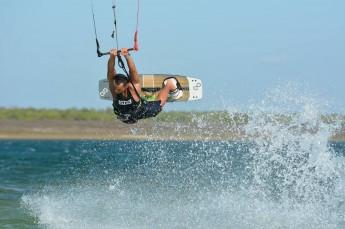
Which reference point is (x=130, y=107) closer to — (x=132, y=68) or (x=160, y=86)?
(x=132, y=68)

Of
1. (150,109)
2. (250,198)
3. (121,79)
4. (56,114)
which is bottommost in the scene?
(56,114)

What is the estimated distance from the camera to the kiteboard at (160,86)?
14.1 meters

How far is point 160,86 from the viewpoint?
14.0 m

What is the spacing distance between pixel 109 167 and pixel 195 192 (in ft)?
38.1

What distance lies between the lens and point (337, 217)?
1279 centimetres

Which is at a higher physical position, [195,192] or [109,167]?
[195,192]

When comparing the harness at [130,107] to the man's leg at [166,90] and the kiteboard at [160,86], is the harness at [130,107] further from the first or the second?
the kiteboard at [160,86]

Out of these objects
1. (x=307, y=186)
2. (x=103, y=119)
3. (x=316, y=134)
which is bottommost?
(x=103, y=119)

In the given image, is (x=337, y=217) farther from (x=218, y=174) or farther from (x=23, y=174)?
(x=23, y=174)

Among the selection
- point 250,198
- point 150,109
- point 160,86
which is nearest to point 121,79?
point 150,109

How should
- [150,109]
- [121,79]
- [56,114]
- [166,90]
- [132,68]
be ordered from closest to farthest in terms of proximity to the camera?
[132,68]
[121,79]
[150,109]
[166,90]
[56,114]

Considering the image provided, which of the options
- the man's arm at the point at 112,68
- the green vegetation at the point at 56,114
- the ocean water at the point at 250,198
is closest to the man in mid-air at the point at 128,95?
the man's arm at the point at 112,68

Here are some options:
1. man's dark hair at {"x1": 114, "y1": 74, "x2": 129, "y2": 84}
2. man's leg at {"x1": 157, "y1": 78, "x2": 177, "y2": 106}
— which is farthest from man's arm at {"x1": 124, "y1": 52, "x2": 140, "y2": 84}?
man's leg at {"x1": 157, "y1": 78, "x2": 177, "y2": 106}

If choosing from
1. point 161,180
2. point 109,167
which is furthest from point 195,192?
point 109,167
